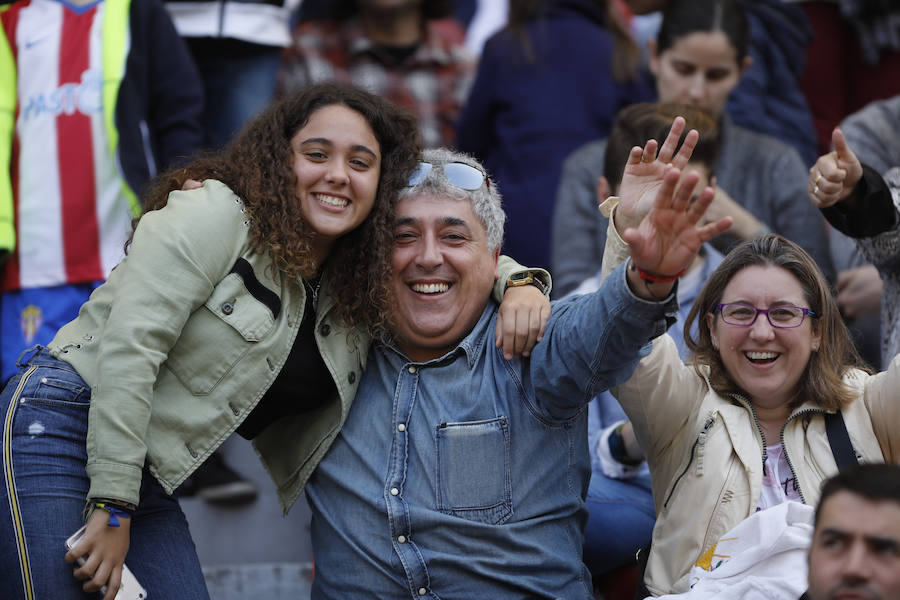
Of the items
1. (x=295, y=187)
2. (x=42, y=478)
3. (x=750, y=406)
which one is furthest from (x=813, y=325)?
(x=42, y=478)

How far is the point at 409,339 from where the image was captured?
3.37 m

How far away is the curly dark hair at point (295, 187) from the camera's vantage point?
319 centimetres

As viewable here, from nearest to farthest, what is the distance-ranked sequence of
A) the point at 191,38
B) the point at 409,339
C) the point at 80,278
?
the point at 409,339
the point at 80,278
the point at 191,38

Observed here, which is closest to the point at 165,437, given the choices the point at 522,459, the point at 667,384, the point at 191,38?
the point at 522,459

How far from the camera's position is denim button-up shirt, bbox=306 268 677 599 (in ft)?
10.2

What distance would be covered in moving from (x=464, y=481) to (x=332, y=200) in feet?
2.91

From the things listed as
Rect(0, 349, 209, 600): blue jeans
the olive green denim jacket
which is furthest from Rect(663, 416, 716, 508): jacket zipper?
Rect(0, 349, 209, 600): blue jeans

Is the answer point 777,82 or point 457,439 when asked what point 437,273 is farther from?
point 777,82

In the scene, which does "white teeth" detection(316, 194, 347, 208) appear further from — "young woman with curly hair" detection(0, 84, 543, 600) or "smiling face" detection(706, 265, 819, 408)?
"smiling face" detection(706, 265, 819, 408)

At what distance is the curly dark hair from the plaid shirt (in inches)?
73.4

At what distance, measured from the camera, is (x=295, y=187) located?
10.8 feet

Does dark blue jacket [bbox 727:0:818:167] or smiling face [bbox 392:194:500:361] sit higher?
Result: dark blue jacket [bbox 727:0:818:167]

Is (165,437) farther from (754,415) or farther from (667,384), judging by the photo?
(754,415)

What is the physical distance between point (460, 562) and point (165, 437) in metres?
0.86
